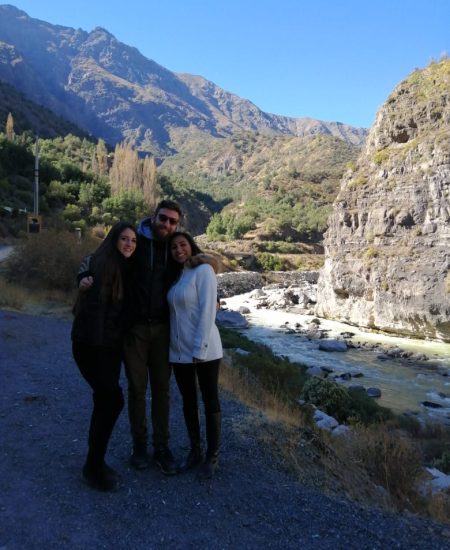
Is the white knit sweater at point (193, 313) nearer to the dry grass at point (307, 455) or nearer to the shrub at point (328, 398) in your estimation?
the dry grass at point (307, 455)

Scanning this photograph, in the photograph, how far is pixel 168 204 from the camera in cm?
347

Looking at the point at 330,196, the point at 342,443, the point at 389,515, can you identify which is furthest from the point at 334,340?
the point at 330,196

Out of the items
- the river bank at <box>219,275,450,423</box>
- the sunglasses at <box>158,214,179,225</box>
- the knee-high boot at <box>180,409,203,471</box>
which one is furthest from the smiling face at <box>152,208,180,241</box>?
the river bank at <box>219,275,450,423</box>

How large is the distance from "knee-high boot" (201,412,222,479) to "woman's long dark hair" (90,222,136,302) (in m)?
1.26

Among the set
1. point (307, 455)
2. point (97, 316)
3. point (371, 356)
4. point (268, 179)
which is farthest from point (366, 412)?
point (268, 179)

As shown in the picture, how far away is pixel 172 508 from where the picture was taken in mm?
3209

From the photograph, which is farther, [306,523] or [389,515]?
[389,515]

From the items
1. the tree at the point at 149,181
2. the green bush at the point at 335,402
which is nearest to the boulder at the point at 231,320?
the green bush at the point at 335,402

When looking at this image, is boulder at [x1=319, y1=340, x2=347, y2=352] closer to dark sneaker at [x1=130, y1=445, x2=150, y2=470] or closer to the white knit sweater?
dark sneaker at [x1=130, y1=445, x2=150, y2=470]

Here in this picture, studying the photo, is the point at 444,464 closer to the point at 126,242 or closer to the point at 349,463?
the point at 349,463

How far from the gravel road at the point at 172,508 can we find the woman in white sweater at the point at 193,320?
41 centimetres

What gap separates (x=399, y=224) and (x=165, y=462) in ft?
93.3

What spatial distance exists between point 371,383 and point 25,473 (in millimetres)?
15088

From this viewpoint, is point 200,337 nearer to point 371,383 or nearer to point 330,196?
point 371,383
